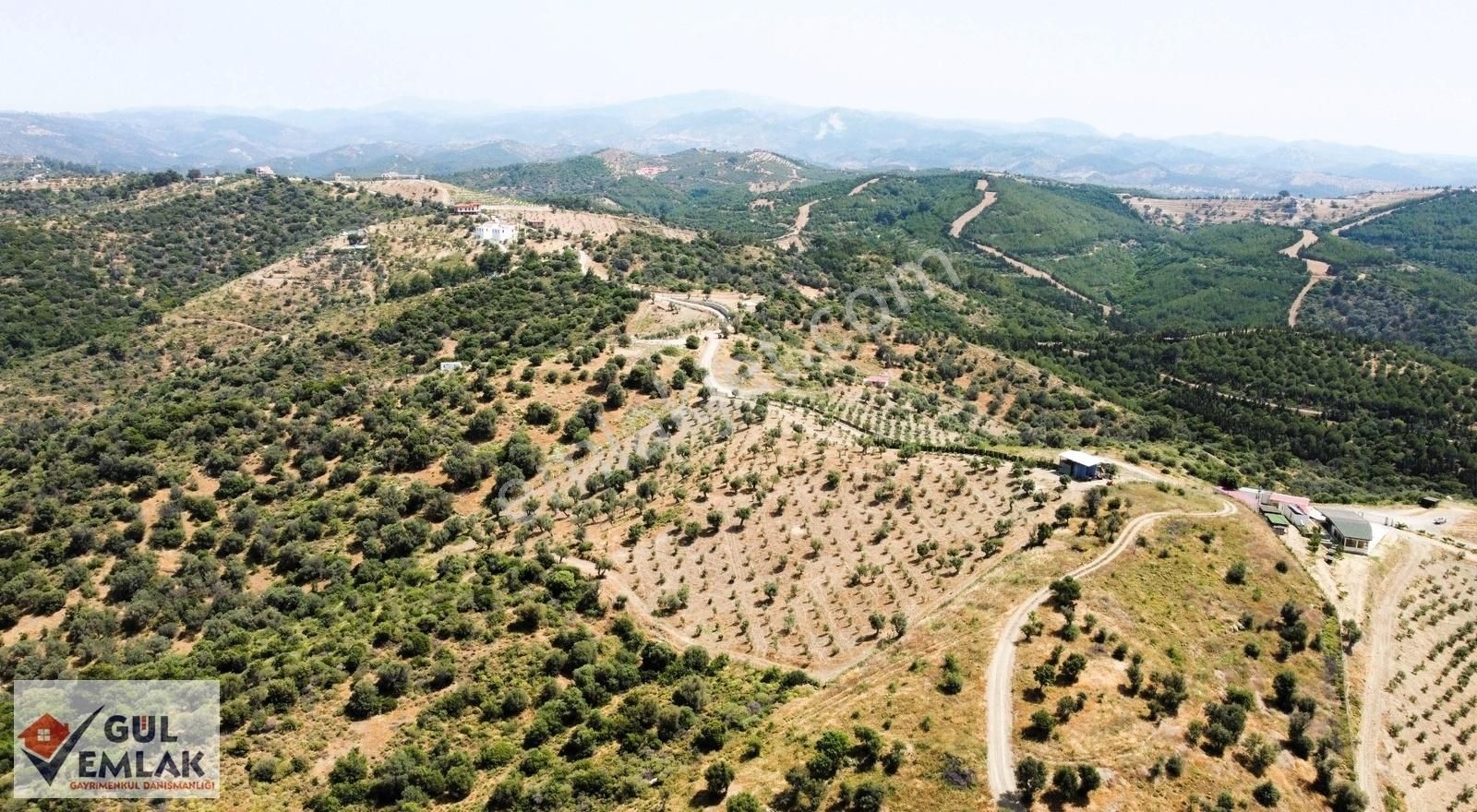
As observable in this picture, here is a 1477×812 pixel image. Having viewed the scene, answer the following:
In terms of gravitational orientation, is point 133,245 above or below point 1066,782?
above

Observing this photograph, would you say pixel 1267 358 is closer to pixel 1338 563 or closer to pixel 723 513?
pixel 1338 563

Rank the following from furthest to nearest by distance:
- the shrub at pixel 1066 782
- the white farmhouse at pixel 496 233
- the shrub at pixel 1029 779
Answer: the white farmhouse at pixel 496 233, the shrub at pixel 1066 782, the shrub at pixel 1029 779

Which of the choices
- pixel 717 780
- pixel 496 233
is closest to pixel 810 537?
pixel 717 780

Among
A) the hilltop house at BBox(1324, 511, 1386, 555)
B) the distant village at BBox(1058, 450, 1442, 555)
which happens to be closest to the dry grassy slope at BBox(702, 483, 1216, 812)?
the distant village at BBox(1058, 450, 1442, 555)

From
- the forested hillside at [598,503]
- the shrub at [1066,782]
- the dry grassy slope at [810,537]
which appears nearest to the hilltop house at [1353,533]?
the forested hillside at [598,503]

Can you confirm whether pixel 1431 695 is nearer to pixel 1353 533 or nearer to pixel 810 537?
pixel 1353 533

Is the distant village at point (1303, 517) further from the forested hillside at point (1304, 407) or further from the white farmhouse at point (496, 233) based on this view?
the white farmhouse at point (496, 233)

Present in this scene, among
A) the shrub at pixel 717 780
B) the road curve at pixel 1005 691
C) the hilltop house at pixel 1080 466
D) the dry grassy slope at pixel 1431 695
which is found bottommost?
the dry grassy slope at pixel 1431 695

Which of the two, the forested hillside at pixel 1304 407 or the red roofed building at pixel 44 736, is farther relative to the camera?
the forested hillside at pixel 1304 407
